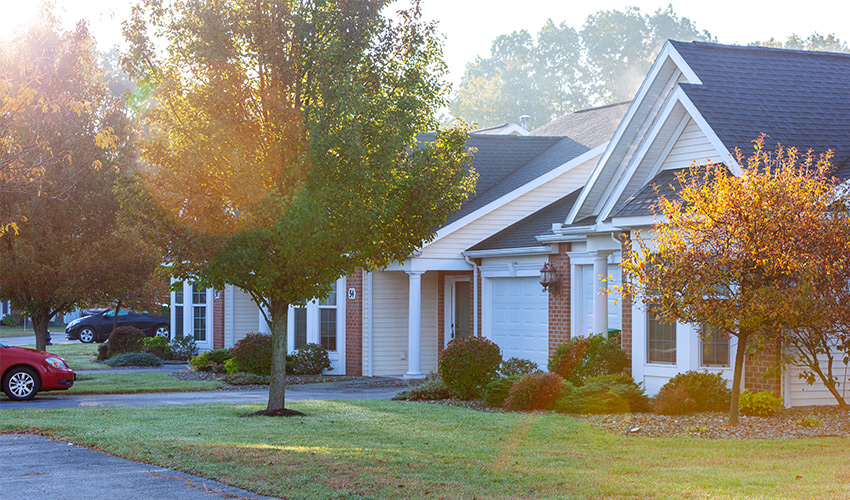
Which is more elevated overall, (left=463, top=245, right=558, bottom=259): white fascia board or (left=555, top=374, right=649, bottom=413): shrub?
(left=463, top=245, right=558, bottom=259): white fascia board

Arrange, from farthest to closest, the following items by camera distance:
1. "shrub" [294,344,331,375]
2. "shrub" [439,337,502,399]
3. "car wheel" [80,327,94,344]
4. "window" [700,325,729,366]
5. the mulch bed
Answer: "car wheel" [80,327,94,344] < "shrub" [294,344,331,375] < "shrub" [439,337,502,399] < "window" [700,325,729,366] < the mulch bed

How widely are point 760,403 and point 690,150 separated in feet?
15.3

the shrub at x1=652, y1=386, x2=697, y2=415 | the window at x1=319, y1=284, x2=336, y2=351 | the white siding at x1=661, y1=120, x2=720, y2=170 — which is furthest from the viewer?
the window at x1=319, y1=284, x2=336, y2=351

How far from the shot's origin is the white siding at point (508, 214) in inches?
863

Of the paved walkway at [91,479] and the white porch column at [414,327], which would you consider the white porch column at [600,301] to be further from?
the paved walkway at [91,479]

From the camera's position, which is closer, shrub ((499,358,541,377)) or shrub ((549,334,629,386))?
shrub ((549,334,629,386))

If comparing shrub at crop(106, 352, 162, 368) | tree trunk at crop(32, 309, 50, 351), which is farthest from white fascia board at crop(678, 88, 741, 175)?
shrub at crop(106, 352, 162, 368)

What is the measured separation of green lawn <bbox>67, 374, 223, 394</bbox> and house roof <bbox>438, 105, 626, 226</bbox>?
6.78 m

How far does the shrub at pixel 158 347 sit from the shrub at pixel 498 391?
16601mm

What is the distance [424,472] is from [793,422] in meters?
6.34

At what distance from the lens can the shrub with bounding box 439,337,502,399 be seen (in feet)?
54.1

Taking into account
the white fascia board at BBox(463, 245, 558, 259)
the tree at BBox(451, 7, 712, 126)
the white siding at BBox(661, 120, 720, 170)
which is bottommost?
the white fascia board at BBox(463, 245, 558, 259)

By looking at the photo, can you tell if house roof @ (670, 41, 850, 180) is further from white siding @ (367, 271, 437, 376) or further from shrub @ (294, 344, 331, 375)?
shrub @ (294, 344, 331, 375)

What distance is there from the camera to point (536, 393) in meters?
14.9
